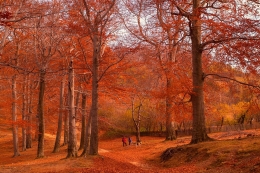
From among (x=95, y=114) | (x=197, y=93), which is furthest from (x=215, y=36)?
(x=95, y=114)

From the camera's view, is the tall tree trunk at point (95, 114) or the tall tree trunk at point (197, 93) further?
the tall tree trunk at point (197, 93)

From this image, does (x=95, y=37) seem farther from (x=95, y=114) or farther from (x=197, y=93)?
(x=197, y=93)

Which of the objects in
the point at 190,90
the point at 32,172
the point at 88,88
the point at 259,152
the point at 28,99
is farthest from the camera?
the point at 28,99

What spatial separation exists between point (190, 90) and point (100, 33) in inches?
196

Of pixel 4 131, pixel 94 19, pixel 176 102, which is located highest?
pixel 94 19

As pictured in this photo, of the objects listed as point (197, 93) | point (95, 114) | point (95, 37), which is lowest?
point (95, 114)

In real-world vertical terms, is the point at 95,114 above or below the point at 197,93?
below

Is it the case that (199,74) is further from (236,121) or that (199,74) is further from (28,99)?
(236,121)

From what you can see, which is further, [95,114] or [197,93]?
[197,93]

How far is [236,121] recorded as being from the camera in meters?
44.2

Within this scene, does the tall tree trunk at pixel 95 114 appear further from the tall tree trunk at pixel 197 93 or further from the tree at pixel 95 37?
the tall tree trunk at pixel 197 93

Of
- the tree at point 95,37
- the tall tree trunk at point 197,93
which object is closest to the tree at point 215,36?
the tall tree trunk at point 197,93

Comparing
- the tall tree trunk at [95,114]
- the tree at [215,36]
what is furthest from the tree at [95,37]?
the tree at [215,36]

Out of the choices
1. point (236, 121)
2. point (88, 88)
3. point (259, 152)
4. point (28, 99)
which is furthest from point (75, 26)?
point (236, 121)
